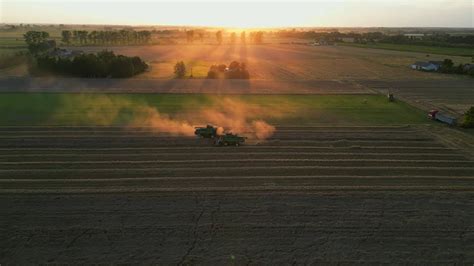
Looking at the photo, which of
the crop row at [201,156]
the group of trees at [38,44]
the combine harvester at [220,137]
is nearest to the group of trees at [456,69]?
the crop row at [201,156]

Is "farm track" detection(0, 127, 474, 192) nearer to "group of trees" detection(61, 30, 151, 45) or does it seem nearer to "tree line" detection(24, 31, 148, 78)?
"tree line" detection(24, 31, 148, 78)

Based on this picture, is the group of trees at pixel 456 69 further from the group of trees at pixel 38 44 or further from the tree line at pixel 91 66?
the group of trees at pixel 38 44

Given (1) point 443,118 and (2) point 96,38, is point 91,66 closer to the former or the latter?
(1) point 443,118

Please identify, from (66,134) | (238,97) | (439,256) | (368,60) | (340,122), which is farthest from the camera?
(368,60)

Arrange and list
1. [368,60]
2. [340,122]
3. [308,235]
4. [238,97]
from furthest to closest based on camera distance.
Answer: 1. [368,60]
2. [238,97]
3. [340,122]
4. [308,235]

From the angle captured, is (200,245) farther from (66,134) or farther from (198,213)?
(66,134)

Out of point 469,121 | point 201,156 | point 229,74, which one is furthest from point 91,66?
point 469,121

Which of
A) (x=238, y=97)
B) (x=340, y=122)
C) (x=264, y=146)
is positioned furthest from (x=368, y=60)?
(x=264, y=146)
